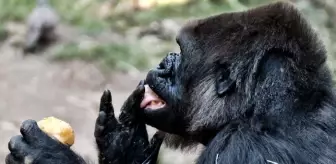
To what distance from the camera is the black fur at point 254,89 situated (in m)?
3.09

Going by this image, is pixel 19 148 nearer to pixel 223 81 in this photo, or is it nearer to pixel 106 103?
pixel 106 103

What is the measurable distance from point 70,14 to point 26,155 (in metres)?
5.11

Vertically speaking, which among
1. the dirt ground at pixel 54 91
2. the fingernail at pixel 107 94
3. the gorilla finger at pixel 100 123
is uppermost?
the dirt ground at pixel 54 91

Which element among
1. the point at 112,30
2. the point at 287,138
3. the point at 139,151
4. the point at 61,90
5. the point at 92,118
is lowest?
the point at 287,138

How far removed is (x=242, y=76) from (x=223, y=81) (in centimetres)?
11

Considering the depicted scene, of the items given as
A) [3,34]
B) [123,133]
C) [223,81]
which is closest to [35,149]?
[123,133]

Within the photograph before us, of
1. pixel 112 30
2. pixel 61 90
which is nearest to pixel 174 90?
pixel 61 90

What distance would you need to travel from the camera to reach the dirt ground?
6059 mm

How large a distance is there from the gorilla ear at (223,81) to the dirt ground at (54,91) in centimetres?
239

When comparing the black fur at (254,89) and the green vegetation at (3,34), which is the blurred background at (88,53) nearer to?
the green vegetation at (3,34)

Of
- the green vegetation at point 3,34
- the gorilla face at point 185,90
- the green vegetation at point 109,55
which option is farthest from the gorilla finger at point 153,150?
the green vegetation at point 3,34

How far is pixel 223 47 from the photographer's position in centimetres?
338

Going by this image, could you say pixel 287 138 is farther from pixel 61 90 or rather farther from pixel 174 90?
pixel 61 90

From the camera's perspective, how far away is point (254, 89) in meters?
3.20
